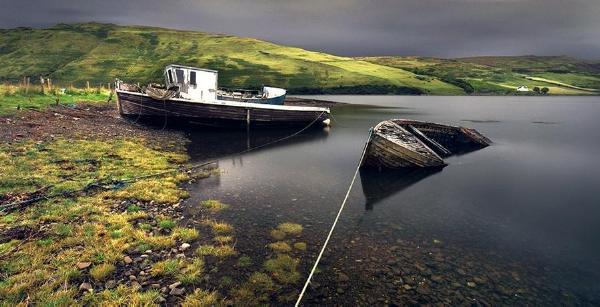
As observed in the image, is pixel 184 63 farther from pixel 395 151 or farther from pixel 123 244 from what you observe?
pixel 123 244

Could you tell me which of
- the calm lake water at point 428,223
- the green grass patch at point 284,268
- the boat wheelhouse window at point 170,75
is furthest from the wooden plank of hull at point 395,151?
the boat wheelhouse window at point 170,75

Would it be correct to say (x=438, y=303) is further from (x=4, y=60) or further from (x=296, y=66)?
(x=4, y=60)

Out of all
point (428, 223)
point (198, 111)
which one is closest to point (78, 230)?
point (428, 223)

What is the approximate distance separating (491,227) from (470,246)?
296 cm

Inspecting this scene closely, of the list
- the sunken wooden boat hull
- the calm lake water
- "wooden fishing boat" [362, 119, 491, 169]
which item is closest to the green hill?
the sunken wooden boat hull

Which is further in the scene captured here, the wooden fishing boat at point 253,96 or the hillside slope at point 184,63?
the hillside slope at point 184,63

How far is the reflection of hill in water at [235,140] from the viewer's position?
2636 centimetres

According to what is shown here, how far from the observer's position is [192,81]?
3559cm

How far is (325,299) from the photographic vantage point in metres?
8.62

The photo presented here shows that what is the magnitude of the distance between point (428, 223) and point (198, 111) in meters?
26.5

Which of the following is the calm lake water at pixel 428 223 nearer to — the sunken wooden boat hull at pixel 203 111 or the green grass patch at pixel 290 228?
the green grass patch at pixel 290 228

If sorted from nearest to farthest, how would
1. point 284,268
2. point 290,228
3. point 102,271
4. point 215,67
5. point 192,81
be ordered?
1. point 102,271
2. point 284,268
3. point 290,228
4. point 192,81
5. point 215,67

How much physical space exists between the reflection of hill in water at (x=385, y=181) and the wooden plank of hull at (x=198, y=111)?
18.1m

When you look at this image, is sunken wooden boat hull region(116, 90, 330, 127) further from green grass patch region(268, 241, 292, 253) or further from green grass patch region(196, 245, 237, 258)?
green grass patch region(268, 241, 292, 253)
